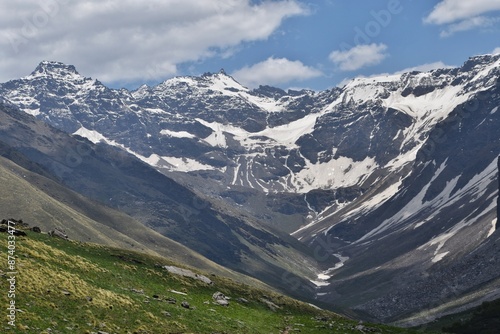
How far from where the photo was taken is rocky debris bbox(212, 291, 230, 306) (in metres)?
70.3

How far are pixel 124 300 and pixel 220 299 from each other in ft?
60.8

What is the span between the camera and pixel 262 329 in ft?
205

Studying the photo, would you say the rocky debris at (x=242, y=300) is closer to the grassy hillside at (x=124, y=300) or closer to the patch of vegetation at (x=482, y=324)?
the grassy hillside at (x=124, y=300)

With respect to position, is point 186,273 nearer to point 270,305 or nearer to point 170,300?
point 270,305

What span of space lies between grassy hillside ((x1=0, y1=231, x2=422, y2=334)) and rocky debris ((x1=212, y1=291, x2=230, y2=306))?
1.95 ft

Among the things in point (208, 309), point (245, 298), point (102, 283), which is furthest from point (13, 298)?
point (245, 298)

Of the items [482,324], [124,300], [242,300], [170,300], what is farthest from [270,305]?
[124,300]

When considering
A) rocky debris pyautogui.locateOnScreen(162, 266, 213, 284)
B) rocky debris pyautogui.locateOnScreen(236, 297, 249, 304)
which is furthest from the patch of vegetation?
rocky debris pyautogui.locateOnScreen(162, 266, 213, 284)

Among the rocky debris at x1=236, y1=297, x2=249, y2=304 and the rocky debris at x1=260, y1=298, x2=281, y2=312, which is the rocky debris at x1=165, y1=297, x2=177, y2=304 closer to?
the rocky debris at x1=236, y1=297, x2=249, y2=304

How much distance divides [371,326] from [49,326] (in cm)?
4151

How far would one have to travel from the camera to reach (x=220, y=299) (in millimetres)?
72125

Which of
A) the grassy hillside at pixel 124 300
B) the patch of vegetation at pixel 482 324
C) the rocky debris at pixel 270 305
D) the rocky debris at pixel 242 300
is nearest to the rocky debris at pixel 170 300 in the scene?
the grassy hillside at pixel 124 300

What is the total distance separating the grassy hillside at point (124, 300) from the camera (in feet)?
157

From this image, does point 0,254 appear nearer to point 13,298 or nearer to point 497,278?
point 13,298
